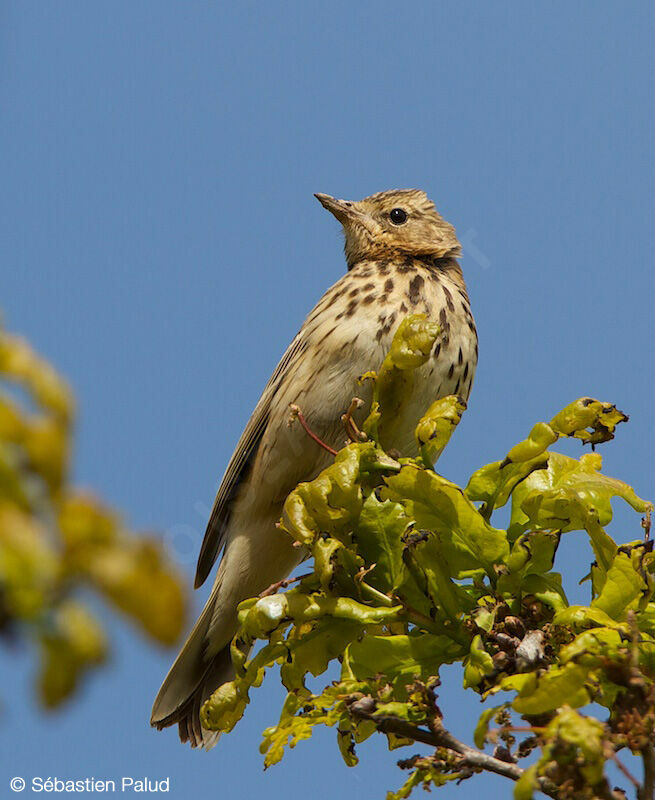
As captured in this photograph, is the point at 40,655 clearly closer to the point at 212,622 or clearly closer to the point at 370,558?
the point at 370,558

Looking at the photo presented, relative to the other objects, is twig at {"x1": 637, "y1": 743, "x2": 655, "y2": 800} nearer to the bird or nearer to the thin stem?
the thin stem

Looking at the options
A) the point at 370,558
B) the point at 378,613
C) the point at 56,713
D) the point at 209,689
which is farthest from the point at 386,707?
the point at 209,689

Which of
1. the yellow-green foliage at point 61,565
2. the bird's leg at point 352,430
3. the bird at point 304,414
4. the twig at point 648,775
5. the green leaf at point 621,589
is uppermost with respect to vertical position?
the bird at point 304,414

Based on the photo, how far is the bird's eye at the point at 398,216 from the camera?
271 inches

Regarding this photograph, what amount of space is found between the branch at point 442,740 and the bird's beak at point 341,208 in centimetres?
473

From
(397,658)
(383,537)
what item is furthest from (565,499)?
(397,658)

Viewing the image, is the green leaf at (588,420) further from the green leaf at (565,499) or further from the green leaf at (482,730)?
the green leaf at (482,730)

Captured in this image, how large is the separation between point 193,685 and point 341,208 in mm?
3204

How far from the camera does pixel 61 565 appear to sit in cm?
81

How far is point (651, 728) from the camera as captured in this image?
7.06 feet

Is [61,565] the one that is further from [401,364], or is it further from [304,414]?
[304,414]

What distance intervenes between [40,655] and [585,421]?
2.55 m

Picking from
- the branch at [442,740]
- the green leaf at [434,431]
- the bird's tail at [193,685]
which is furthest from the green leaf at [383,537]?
the bird's tail at [193,685]

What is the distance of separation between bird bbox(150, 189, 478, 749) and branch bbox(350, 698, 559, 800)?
8.14 feet
